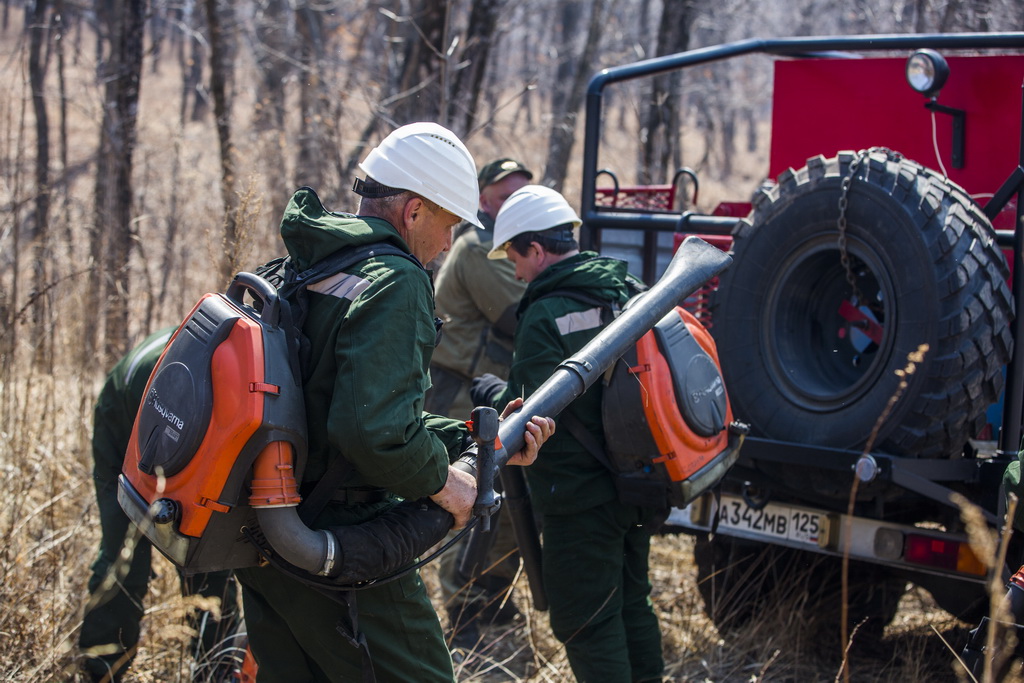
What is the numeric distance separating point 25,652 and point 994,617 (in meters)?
2.87

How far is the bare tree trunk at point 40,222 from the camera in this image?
4457 millimetres

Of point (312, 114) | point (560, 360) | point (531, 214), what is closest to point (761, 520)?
point (560, 360)

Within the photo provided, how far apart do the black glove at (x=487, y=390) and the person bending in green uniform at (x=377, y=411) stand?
2.39ft

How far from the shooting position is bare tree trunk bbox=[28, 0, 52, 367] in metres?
4.46

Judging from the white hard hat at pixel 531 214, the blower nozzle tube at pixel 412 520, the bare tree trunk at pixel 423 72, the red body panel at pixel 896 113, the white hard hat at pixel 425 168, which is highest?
the bare tree trunk at pixel 423 72

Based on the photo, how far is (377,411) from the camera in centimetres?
210

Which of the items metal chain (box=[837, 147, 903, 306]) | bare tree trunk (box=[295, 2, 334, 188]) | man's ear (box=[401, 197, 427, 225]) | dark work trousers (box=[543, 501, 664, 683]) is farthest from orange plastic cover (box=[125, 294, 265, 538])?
bare tree trunk (box=[295, 2, 334, 188])

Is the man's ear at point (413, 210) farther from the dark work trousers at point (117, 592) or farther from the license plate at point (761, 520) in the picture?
the license plate at point (761, 520)

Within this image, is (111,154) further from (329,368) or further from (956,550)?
(956,550)

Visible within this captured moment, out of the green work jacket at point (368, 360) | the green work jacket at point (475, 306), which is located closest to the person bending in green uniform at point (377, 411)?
the green work jacket at point (368, 360)

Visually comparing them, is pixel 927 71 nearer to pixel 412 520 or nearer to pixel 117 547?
pixel 412 520

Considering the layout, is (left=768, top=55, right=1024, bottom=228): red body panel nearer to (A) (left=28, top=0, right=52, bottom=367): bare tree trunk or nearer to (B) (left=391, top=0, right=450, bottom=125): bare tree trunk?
(B) (left=391, top=0, right=450, bottom=125): bare tree trunk

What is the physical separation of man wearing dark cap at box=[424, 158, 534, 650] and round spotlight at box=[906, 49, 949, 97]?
5.86 ft

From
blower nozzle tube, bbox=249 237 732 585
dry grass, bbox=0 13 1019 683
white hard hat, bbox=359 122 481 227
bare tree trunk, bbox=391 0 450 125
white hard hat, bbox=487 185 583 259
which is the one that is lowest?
dry grass, bbox=0 13 1019 683
